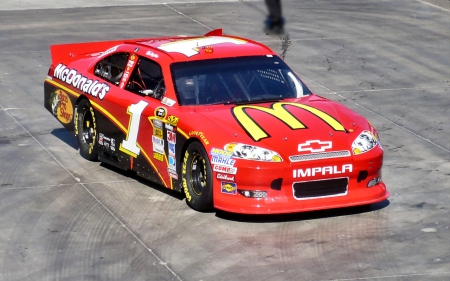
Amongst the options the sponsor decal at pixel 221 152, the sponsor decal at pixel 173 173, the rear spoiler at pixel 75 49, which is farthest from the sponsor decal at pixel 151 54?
the sponsor decal at pixel 221 152

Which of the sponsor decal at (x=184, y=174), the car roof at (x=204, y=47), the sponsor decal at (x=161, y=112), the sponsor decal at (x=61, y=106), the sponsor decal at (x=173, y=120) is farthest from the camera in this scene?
the sponsor decal at (x=61, y=106)

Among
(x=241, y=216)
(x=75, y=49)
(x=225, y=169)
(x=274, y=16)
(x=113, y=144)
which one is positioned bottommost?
(x=241, y=216)

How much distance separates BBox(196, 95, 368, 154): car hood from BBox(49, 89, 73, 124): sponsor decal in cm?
239

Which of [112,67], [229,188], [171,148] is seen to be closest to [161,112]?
A: [171,148]

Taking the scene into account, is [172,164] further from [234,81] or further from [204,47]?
[204,47]

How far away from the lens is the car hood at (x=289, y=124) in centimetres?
807

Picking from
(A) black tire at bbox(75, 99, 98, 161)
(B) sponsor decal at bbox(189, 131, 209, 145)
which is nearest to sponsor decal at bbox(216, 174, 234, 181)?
(B) sponsor decal at bbox(189, 131, 209, 145)

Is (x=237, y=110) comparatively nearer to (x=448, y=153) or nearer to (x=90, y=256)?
(x=90, y=256)

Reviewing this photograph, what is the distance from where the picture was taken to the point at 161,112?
29.2ft

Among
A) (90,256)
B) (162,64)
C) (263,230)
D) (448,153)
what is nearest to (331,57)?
(448,153)

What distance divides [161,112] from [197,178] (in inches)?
32.4

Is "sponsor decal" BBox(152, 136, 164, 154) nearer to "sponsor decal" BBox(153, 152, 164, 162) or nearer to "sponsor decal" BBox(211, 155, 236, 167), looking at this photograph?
"sponsor decal" BBox(153, 152, 164, 162)

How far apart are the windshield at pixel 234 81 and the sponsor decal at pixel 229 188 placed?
116 centimetres

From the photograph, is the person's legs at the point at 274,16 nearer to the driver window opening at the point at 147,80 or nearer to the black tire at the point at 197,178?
the driver window opening at the point at 147,80
